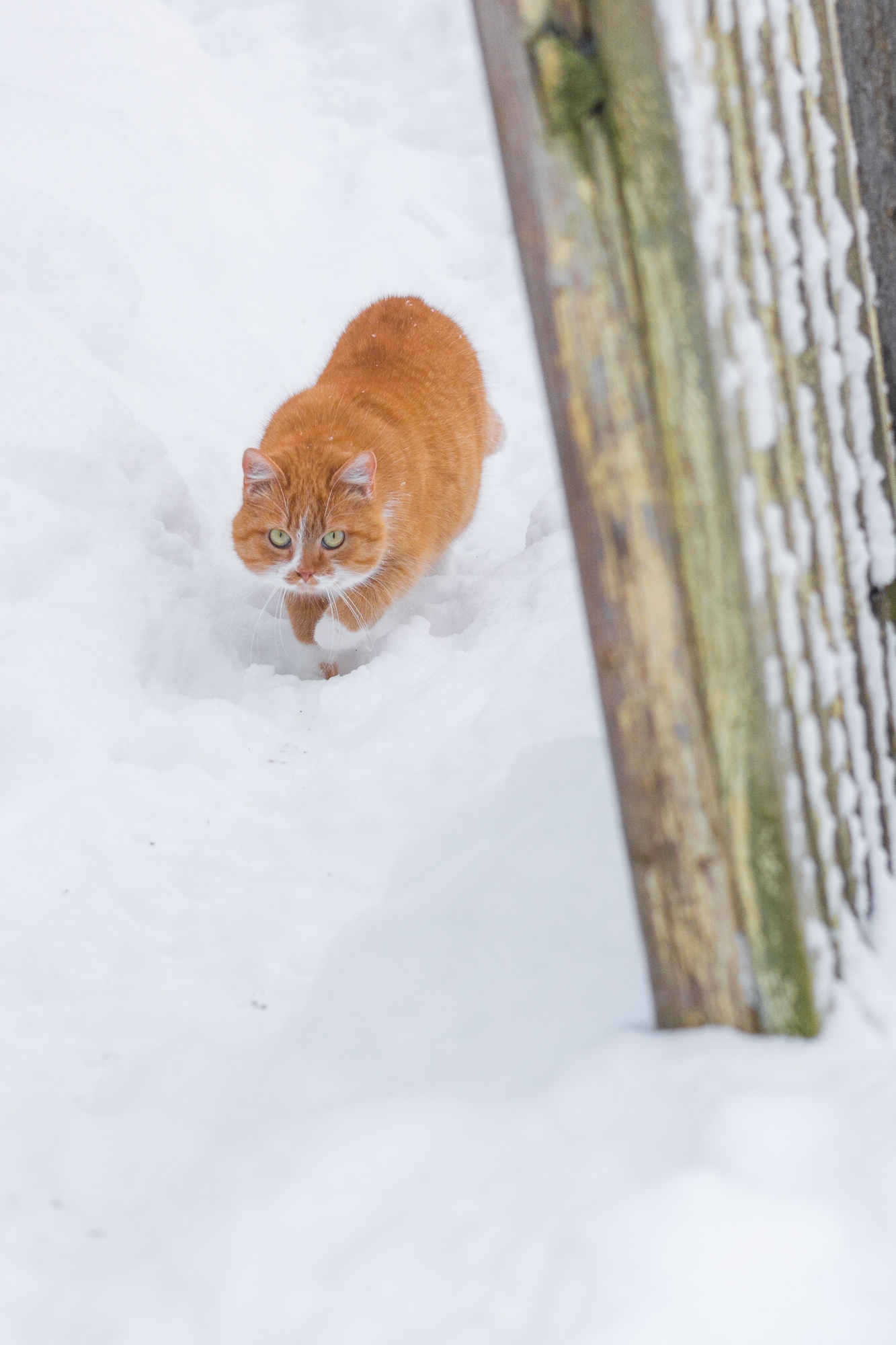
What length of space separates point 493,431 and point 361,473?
118cm

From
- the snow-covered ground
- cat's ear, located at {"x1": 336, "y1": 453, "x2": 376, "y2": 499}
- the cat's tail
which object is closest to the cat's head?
cat's ear, located at {"x1": 336, "y1": 453, "x2": 376, "y2": 499}

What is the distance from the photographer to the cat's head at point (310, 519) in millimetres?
3119

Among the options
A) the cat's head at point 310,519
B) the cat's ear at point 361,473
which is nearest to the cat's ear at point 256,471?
the cat's head at point 310,519

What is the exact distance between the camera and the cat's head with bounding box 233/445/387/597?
3119 mm

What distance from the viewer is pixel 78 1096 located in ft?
5.41

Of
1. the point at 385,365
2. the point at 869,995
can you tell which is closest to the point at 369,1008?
the point at 869,995

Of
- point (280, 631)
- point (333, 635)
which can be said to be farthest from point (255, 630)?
point (333, 635)

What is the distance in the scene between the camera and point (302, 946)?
76.7 inches

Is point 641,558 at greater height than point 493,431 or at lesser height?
lesser

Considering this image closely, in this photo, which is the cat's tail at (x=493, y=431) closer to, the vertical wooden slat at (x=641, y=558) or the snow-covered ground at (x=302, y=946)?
the snow-covered ground at (x=302, y=946)

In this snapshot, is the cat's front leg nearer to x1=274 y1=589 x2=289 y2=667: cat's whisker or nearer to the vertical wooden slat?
x1=274 y1=589 x2=289 y2=667: cat's whisker

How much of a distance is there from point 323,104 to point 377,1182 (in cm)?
596

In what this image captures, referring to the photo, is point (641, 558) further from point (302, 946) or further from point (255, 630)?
point (255, 630)

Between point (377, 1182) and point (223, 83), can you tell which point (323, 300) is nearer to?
point (223, 83)
